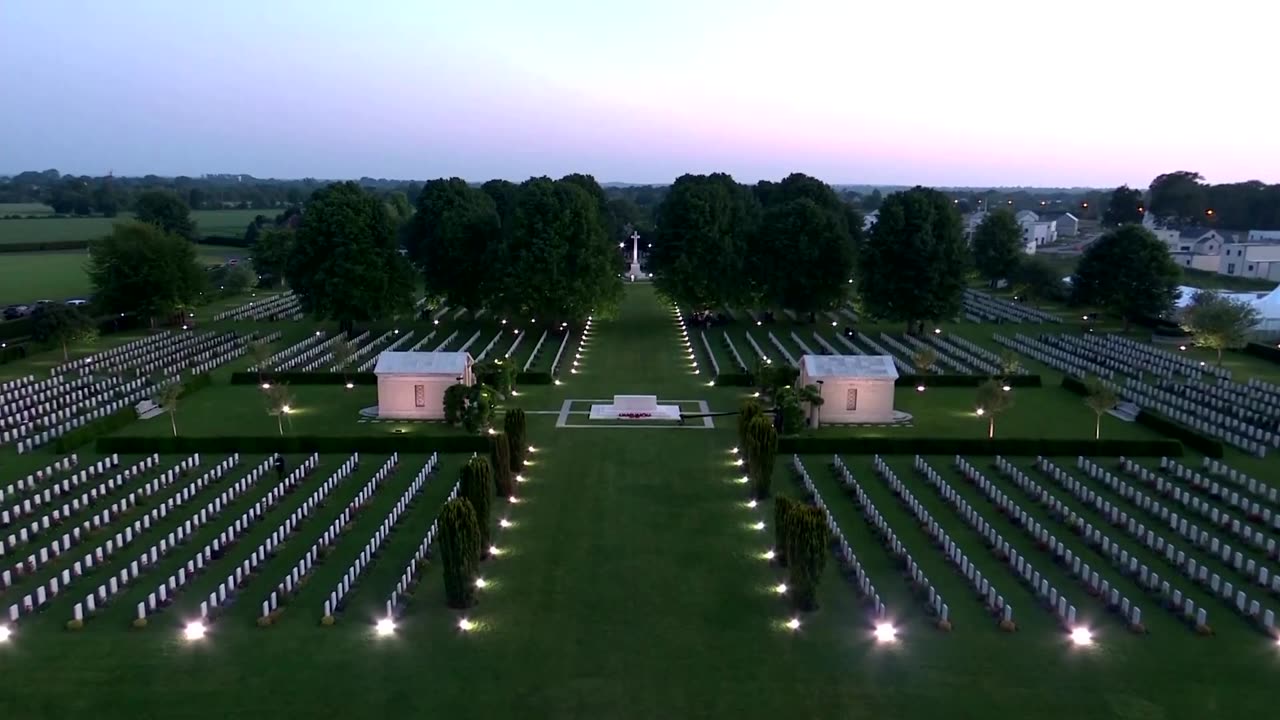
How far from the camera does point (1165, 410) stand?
1470 inches

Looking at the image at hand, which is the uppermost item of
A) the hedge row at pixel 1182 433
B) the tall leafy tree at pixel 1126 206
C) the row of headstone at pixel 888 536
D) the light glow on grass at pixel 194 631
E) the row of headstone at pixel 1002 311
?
the tall leafy tree at pixel 1126 206

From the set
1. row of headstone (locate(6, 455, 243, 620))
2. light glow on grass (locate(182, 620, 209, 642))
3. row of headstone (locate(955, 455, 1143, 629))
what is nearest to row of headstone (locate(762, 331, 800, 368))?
row of headstone (locate(955, 455, 1143, 629))

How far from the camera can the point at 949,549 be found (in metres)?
22.1

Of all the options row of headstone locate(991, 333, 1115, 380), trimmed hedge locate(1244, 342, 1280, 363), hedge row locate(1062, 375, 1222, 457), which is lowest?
hedge row locate(1062, 375, 1222, 457)

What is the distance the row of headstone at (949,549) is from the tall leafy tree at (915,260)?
2797cm

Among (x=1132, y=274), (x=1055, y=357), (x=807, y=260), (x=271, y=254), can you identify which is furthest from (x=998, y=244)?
(x=271, y=254)

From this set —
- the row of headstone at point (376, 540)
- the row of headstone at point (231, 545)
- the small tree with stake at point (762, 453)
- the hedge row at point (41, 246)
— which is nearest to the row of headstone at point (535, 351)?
the row of headstone at point (376, 540)

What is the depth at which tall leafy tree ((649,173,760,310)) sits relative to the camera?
195 ft

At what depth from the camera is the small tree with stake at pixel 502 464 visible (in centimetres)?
2594

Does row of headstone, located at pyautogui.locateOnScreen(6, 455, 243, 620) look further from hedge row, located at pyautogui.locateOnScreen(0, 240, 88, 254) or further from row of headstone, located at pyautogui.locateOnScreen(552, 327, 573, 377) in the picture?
hedge row, located at pyautogui.locateOnScreen(0, 240, 88, 254)

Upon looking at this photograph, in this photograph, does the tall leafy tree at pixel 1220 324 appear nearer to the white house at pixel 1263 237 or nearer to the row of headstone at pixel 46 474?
the white house at pixel 1263 237

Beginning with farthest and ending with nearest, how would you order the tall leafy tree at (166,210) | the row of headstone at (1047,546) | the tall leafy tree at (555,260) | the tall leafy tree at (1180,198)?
the tall leafy tree at (1180,198) → the tall leafy tree at (166,210) → the tall leafy tree at (555,260) → the row of headstone at (1047,546)

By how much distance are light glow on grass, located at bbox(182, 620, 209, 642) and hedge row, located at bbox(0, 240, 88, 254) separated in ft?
378

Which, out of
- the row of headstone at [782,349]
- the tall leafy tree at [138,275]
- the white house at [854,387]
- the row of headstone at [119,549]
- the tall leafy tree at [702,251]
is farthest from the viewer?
the tall leafy tree at [702,251]
